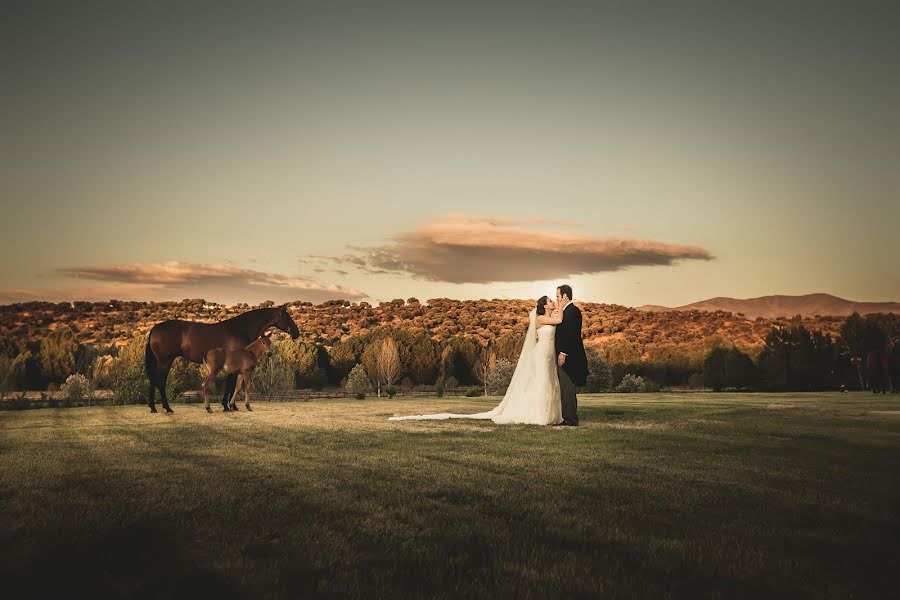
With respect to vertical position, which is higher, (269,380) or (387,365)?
(269,380)

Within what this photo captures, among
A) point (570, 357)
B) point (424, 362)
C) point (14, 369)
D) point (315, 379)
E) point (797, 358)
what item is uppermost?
point (570, 357)

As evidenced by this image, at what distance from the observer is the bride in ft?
57.6

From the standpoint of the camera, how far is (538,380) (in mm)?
17812

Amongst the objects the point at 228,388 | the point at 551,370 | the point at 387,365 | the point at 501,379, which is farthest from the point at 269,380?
the point at 387,365

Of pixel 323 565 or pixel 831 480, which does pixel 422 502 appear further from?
pixel 831 480

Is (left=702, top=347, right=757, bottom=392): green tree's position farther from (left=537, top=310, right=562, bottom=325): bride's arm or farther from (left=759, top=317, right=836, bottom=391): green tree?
(left=537, top=310, right=562, bottom=325): bride's arm

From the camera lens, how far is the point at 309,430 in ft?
49.3

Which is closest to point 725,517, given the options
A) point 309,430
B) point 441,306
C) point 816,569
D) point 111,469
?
point 816,569

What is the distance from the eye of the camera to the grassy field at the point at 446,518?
15.6ft

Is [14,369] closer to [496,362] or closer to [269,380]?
[269,380]

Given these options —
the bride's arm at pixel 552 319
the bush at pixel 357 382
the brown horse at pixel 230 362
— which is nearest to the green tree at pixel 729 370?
the bush at pixel 357 382

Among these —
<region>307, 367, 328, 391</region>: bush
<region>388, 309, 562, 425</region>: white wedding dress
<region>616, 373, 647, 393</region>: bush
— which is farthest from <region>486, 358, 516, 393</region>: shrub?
<region>388, 309, 562, 425</region>: white wedding dress

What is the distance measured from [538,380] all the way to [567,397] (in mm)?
879

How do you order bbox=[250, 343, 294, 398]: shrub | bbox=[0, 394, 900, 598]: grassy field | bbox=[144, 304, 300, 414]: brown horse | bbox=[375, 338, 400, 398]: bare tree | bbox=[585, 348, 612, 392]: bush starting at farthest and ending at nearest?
1. bbox=[375, 338, 400, 398]: bare tree
2. bbox=[585, 348, 612, 392]: bush
3. bbox=[250, 343, 294, 398]: shrub
4. bbox=[144, 304, 300, 414]: brown horse
5. bbox=[0, 394, 900, 598]: grassy field
